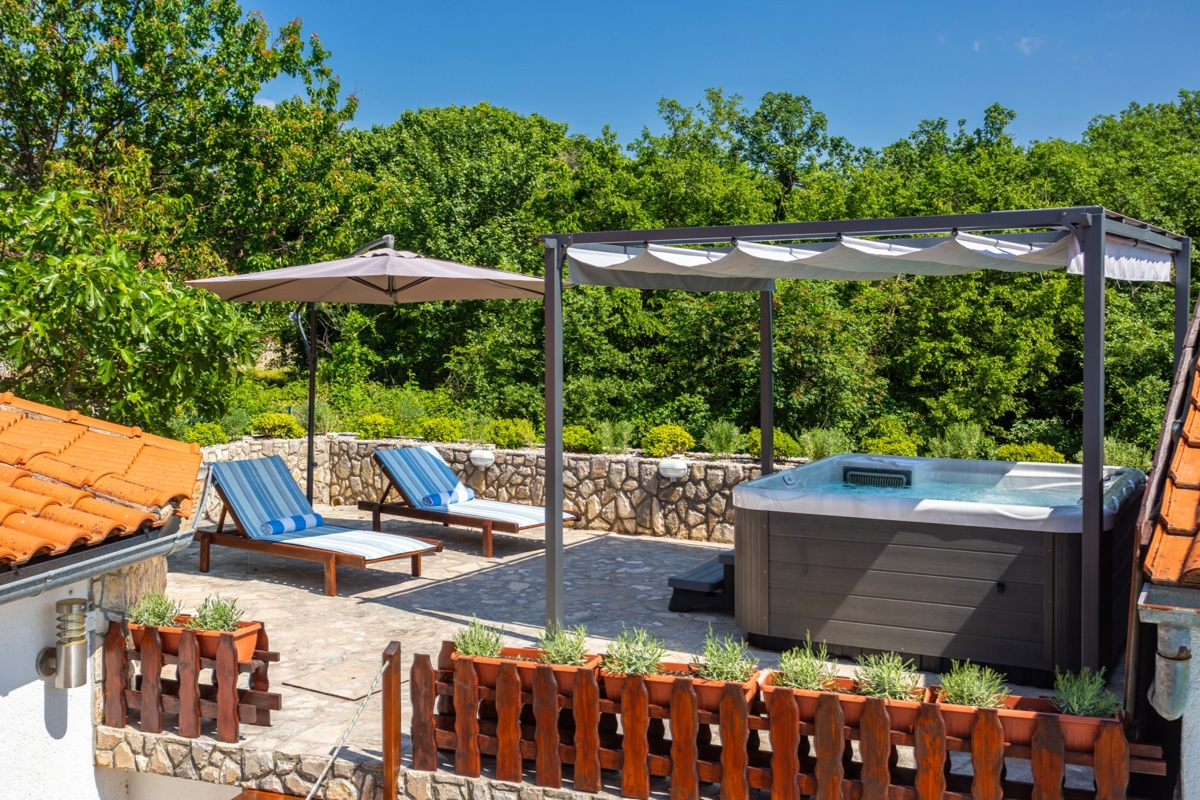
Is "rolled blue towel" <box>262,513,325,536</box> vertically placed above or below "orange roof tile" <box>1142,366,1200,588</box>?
below

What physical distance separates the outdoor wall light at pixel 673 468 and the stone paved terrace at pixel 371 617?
2.30 feet

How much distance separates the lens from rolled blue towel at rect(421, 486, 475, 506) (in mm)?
9641

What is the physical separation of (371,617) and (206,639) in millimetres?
2263

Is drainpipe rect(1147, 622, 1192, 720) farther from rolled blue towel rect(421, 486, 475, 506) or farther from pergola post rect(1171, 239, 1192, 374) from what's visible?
rolled blue towel rect(421, 486, 475, 506)

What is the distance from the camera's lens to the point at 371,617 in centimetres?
711

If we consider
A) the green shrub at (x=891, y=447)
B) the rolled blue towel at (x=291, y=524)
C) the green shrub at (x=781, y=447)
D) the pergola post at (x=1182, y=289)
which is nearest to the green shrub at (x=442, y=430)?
the rolled blue towel at (x=291, y=524)

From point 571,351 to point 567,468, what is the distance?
233 inches

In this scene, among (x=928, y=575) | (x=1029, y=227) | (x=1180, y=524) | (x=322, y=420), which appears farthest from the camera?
(x=322, y=420)

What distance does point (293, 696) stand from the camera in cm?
537

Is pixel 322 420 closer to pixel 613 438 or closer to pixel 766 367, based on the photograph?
pixel 613 438

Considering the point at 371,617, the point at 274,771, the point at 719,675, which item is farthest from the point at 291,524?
the point at 719,675

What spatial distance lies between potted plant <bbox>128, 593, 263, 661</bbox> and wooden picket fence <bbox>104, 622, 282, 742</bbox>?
4cm

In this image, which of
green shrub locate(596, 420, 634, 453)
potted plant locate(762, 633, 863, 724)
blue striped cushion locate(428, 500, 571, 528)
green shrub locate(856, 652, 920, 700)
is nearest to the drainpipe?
green shrub locate(856, 652, 920, 700)

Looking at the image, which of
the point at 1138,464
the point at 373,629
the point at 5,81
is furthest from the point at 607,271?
the point at 5,81
